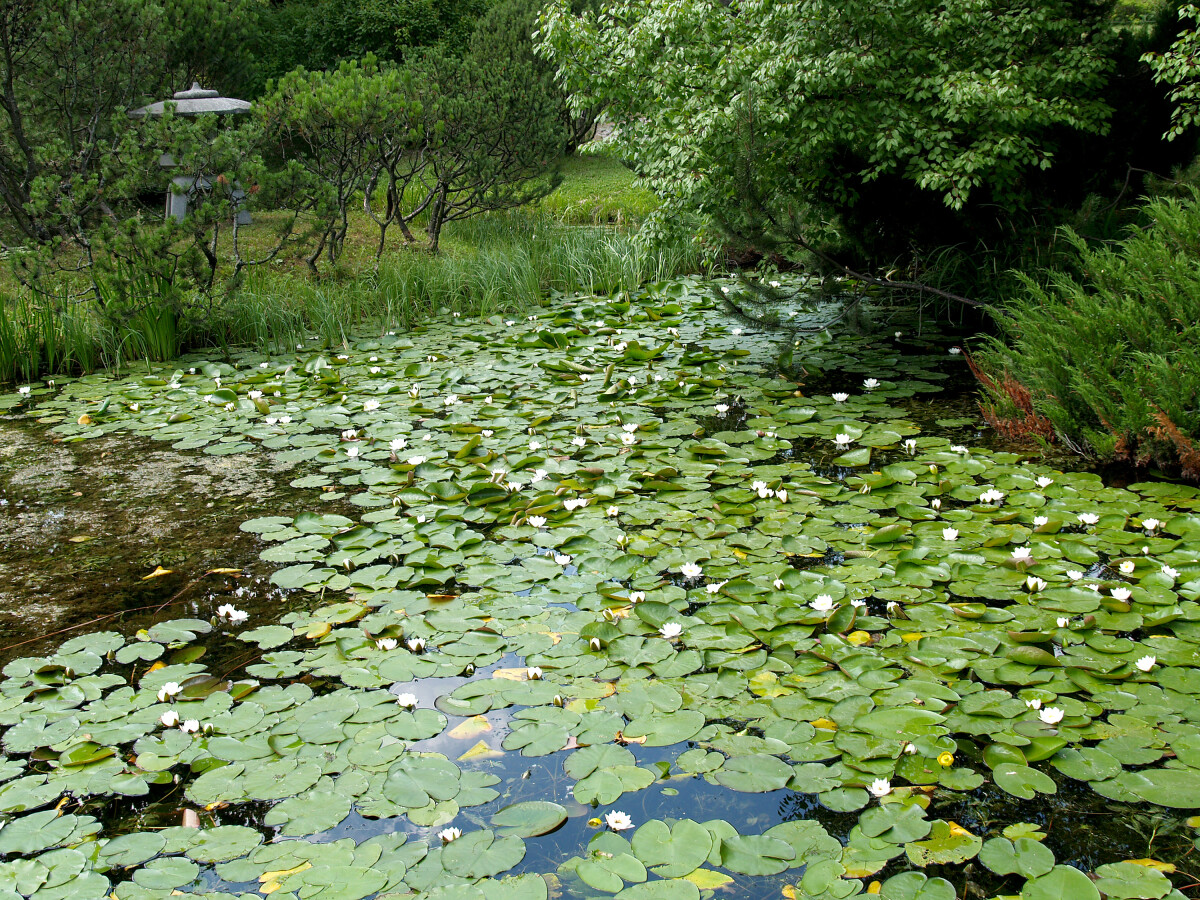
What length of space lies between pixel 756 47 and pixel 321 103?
312cm

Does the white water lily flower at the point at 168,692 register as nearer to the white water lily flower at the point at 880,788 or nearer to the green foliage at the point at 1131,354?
the white water lily flower at the point at 880,788

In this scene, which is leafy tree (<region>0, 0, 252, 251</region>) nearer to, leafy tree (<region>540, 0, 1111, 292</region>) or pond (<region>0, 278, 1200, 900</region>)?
pond (<region>0, 278, 1200, 900</region>)

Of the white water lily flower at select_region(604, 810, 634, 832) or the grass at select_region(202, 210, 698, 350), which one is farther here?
the grass at select_region(202, 210, 698, 350)

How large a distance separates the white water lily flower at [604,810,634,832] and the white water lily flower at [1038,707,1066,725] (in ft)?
3.22

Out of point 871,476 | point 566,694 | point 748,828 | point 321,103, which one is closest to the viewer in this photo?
point 748,828

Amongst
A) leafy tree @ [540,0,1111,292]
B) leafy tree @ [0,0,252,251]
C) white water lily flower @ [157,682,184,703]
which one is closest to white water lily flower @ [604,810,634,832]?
white water lily flower @ [157,682,184,703]

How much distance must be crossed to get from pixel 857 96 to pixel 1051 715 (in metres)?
3.44

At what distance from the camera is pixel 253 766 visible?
195cm

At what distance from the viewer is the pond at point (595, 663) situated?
5.56ft

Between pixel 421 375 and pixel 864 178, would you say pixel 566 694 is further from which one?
pixel 864 178

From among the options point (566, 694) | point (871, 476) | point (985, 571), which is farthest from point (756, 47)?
point (566, 694)

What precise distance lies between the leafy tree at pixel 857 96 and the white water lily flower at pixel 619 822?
9.82 ft

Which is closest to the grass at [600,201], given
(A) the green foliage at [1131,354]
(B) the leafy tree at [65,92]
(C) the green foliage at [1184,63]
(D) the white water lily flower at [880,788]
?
(B) the leafy tree at [65,92]

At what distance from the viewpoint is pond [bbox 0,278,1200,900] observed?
1693mm
